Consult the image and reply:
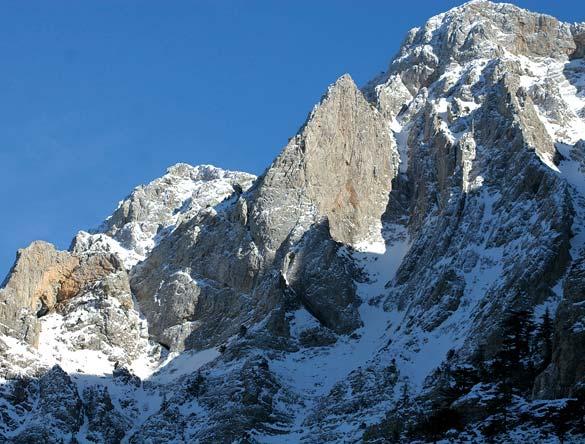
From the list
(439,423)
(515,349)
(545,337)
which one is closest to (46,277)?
(515,349)

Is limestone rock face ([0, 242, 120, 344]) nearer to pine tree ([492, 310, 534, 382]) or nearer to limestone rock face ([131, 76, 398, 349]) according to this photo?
limestone rock face ([131, 76, 398, 349])

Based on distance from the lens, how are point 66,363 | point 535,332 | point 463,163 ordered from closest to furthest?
point 535,332
point 66,363
point 463,163

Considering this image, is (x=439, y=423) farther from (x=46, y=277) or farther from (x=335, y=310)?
(x=46, y=277)

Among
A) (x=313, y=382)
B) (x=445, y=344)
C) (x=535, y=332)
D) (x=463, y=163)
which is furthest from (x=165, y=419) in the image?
(x=463, y=163)

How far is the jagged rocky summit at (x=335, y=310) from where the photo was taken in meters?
130

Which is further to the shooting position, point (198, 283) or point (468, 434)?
point (198, 283)

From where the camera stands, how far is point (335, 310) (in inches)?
6673

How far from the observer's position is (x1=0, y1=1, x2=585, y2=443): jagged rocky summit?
427 feet

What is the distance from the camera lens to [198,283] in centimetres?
18188

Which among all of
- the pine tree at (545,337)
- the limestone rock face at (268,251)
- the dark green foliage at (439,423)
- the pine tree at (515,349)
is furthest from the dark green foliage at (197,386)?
the pine tree at (545,337)

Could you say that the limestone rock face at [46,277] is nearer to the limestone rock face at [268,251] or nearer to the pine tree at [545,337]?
the limestone rock face at [268,251]

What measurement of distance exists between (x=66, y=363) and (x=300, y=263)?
112ft

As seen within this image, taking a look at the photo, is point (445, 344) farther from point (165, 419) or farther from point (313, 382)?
point (165, 419)

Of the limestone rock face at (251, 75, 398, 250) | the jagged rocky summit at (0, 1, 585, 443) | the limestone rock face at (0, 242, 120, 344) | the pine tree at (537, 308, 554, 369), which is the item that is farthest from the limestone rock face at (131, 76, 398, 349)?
the pine tree at (537, 308, 554, 369)
